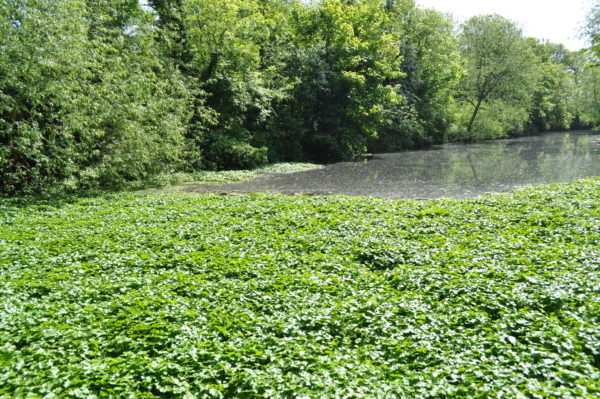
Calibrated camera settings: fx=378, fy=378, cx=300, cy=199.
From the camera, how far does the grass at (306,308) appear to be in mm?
5203

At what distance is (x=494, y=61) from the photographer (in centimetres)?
5897

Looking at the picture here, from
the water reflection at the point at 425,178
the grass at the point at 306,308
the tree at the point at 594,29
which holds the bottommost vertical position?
the grass at the point at 306,308

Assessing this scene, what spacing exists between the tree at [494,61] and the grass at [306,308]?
54087mm

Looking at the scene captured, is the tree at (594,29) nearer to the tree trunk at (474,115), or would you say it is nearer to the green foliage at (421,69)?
the green foliage at (421,69)

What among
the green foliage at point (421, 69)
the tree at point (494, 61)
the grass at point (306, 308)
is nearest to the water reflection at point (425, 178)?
the grass at point (306, 308)

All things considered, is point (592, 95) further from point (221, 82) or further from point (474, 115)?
point (221, 82)

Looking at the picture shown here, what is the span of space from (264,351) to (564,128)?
11139 cm

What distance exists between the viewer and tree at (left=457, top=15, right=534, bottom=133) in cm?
5759

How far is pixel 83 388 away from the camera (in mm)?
4965

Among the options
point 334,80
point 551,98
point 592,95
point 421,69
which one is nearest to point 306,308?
point 334,80

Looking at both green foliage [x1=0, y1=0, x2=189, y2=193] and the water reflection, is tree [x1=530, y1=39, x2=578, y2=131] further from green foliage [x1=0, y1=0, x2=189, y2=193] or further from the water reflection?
green foliage [x1=0, y1=0, x2=189, y2=193]

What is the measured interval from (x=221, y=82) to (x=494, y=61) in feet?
158

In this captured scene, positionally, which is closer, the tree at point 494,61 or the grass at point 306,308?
the grass at point 306,308

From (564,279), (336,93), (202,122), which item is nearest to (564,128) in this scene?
(336,93)
